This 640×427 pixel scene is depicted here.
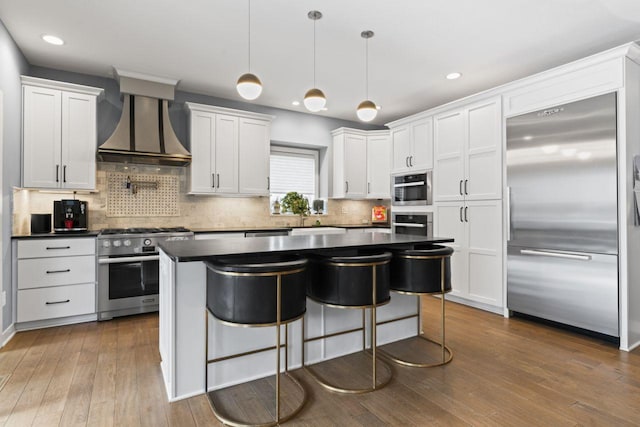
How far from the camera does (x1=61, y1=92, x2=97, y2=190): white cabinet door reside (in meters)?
3.75

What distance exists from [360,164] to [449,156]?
1731 millimetres

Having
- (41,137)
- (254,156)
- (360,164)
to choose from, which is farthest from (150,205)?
(360,164)

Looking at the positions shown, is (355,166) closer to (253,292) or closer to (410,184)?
(410,184)

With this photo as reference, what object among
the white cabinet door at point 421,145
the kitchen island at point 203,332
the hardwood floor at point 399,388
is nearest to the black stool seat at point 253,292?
the kitchen island at point 203,332

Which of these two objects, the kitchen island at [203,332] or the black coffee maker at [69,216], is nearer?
the kitchen island at [203,332]

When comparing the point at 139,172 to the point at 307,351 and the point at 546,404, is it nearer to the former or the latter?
the point at 307,351

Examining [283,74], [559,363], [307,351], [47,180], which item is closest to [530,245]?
[559,363]

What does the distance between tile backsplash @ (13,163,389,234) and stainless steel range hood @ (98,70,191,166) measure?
11.4 inches

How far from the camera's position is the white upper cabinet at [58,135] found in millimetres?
3541

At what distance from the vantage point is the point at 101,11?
2.84 metres

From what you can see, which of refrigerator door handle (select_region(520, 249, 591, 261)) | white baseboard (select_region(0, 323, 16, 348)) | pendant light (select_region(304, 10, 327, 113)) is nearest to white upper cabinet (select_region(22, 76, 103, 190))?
white baseboard (select_region(0, 323, 16, 348))

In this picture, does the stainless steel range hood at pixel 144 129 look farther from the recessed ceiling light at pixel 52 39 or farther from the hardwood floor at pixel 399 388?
the hardwood floor at pixel 399 388

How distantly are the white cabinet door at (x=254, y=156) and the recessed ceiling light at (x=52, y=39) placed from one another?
206 cm

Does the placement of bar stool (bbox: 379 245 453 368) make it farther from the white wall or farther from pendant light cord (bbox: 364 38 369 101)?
the white wall
